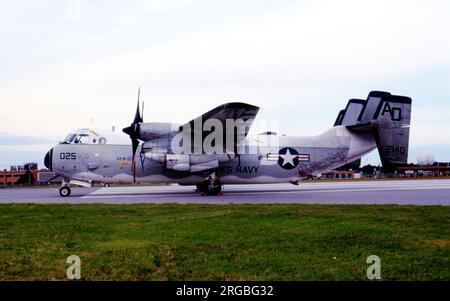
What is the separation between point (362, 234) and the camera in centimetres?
777

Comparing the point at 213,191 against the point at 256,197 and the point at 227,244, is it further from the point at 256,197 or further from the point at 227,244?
the point at 227,244

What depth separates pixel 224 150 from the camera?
811 inches

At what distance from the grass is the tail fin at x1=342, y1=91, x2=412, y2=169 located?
1066 cm

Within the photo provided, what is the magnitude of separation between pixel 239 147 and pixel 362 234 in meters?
13.9

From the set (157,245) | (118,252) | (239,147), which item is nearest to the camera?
(118,252)

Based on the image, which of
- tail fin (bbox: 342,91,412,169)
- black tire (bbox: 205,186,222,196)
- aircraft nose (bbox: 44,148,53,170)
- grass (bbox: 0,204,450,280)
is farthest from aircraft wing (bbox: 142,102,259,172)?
grass (bbox: 0,204,450,280)

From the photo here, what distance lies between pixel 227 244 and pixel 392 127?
684 inches

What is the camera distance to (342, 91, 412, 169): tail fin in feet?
70.2

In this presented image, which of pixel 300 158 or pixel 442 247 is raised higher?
pixel 300 158

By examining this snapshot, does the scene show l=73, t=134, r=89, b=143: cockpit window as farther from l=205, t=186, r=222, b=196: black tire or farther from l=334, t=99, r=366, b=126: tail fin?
l=334, t=99, r=366, b=126: tail fin
